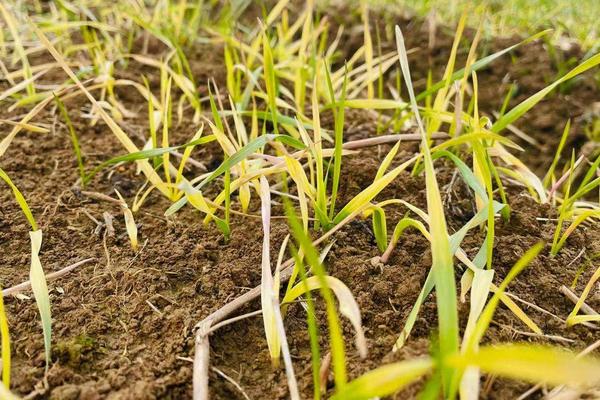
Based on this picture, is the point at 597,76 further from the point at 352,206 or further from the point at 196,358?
the point at 196,358

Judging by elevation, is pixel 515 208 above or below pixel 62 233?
above

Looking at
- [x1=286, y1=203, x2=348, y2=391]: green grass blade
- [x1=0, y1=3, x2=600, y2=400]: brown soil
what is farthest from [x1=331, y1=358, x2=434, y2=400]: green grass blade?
[x1=0, y1=3, x2=600, y2=400]: brown soil

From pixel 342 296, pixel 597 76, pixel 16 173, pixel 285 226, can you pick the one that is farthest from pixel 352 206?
pixel 597 76

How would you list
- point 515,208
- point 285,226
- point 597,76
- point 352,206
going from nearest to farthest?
point 352,206, point 285,226, point 515,208, point 597,76

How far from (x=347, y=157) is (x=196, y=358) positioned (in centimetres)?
A: 70

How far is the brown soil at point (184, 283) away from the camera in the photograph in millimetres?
991

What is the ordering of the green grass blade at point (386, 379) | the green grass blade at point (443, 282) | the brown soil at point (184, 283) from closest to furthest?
the green grass blade at point (386, 379)
the green grass blade at point (443, 282)
the brown soil at point (184, 283)

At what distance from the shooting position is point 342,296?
36.3 inches

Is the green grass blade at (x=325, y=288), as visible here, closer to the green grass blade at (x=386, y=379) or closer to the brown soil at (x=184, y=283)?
the green grass blade at (x=386, y=379)

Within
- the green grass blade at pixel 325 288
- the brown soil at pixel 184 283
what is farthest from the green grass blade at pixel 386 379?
the brown soil at pixel 184 283

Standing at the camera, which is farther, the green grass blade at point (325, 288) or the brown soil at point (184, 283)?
the brown soil at point (184, 283)

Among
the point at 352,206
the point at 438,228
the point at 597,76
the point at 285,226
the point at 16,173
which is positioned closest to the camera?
the point at 438,228

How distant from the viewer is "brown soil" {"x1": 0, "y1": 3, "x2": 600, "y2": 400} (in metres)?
0.99

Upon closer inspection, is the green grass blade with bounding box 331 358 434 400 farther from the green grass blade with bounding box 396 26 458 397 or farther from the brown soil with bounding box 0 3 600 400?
the brown soil with bounding box 0 3 600 400
